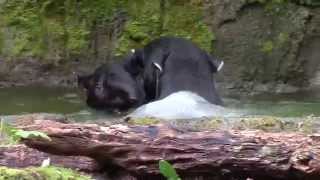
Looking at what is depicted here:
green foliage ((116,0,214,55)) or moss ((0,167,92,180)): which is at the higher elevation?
green foliage ((116,0,214,55))

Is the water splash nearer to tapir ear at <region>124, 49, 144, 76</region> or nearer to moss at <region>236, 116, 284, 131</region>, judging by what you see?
tapir ear at <region>124, 49, 144, 76</region>

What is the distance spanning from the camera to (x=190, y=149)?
13.0 feet

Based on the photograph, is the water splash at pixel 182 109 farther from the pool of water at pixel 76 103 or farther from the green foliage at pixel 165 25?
the green foliage at pixel 165 25

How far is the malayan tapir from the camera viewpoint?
25.8ft

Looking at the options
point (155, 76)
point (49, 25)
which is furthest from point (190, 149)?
point (49, 25)

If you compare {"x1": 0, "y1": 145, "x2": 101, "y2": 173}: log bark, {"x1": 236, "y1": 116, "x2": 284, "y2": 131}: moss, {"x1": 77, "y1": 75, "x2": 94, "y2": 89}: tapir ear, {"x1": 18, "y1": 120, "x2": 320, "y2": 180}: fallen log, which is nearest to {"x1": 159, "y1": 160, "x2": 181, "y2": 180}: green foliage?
{"x1": 18, "y1": 120, "x2": 320, "y2": 180}: fallen log

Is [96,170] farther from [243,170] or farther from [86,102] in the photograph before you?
[86,102]

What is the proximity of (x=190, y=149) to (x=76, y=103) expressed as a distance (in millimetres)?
4774

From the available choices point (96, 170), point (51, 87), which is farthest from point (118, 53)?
point (96, 170)

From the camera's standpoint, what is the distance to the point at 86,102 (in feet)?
27.9

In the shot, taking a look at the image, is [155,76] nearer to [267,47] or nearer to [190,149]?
[267,47]

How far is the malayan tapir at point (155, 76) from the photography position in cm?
786

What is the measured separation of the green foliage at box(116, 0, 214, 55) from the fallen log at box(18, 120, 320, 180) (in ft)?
18.8

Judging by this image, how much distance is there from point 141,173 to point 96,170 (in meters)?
0.26
